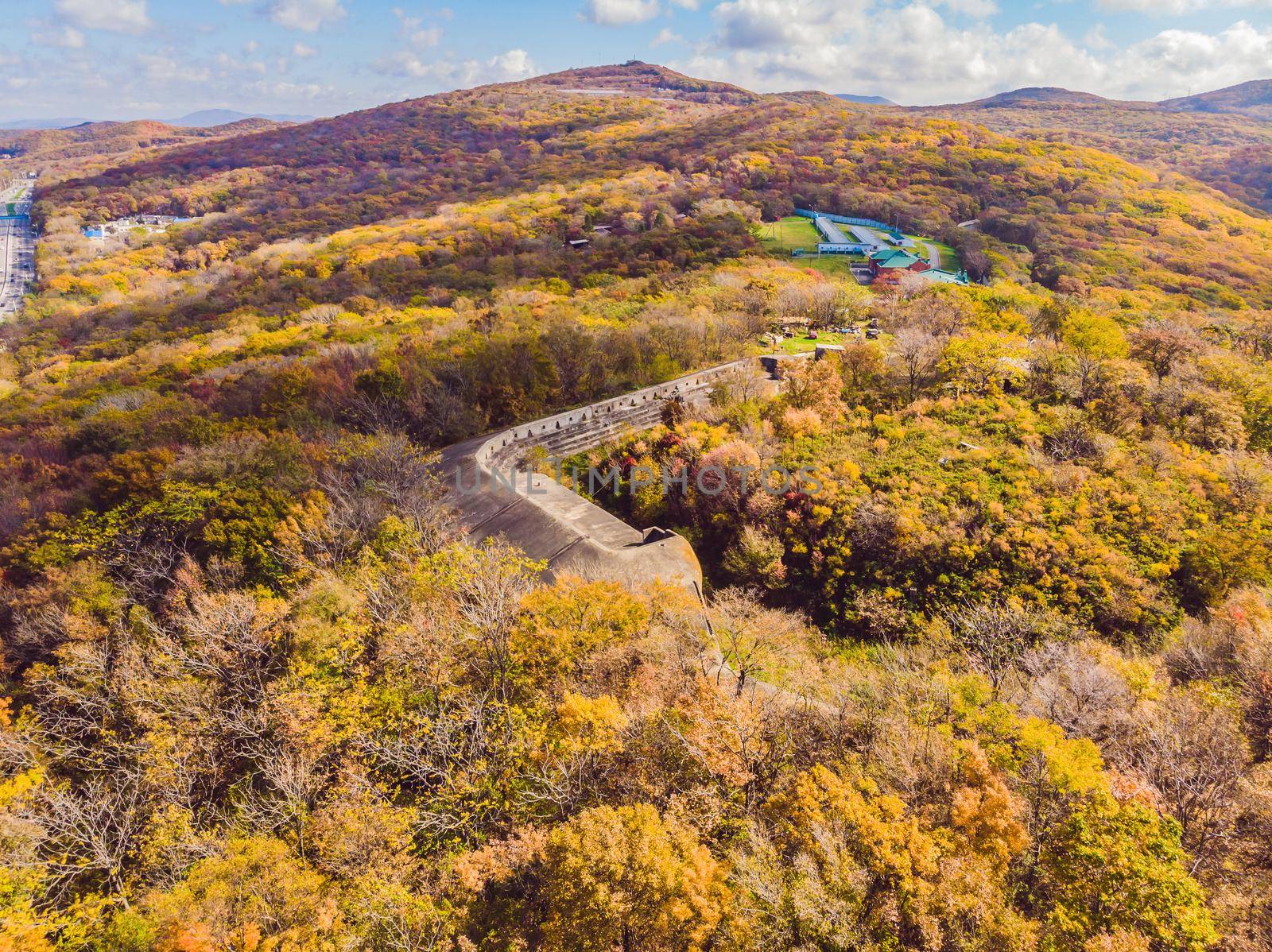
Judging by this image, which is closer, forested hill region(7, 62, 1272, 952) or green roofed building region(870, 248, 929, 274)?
forested hill region(7, 62, 1272, 952)

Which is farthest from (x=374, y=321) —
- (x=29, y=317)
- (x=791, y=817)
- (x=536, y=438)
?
(x=791, y=817)

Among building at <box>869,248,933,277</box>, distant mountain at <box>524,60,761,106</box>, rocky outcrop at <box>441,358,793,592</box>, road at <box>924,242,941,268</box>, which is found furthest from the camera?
distant mountain at <box>524,60,761,106</box>

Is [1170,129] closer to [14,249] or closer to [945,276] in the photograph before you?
[945,276]

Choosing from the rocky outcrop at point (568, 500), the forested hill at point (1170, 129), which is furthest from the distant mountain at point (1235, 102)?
the rocky outcrop at point (568, 500)

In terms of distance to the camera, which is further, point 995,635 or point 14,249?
point 14,249

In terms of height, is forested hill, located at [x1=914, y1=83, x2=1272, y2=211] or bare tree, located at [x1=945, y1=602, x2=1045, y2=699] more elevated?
forested hill, located at [x1=914, y1=83, x2=1272, y2=211]

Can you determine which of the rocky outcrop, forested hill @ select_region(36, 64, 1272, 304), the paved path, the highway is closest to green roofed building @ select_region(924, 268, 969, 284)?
forested hill @ select_region(36, 64, 1272, 304)

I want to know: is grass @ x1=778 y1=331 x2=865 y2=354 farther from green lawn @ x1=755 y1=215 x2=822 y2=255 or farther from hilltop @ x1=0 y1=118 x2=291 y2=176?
hilltop @ x1=0 y1=118 x2=291 y2=176

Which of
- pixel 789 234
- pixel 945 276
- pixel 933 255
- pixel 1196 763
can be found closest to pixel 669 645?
pixel 1196 763
